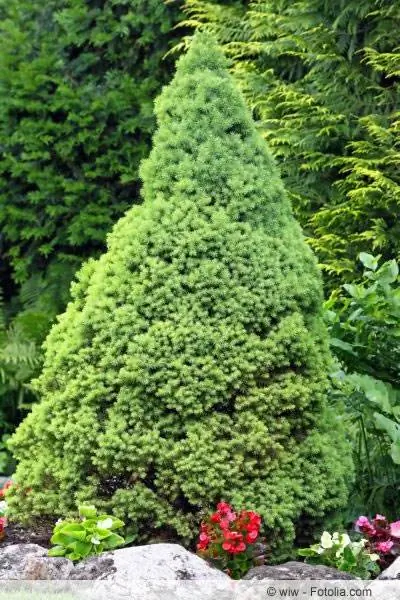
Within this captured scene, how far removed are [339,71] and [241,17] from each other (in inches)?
55.4

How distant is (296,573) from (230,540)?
0.83 feet

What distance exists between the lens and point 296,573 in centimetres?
309

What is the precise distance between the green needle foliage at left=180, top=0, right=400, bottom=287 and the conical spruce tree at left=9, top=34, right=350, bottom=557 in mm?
2381

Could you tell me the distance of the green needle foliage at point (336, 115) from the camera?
20.1 ft

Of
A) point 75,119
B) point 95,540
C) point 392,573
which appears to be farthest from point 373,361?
point 75,119

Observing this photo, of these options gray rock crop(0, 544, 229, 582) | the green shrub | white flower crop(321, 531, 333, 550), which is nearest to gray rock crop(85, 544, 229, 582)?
gray rock crop(0, 544, 229, 582)

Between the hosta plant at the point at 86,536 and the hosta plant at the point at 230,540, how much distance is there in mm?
305

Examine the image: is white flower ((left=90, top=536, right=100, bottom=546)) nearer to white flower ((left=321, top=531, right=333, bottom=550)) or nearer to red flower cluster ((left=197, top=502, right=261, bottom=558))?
red flower cluster ((left=197, top=502, right=261, bottom=558))

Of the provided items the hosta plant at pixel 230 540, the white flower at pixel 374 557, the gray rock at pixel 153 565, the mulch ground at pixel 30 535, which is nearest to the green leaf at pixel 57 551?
the gray rock at pixel 153 565

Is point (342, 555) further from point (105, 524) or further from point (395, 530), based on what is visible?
point (105, 524)

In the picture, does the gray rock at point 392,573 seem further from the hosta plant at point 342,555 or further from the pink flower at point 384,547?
the pink flower at point 384,547

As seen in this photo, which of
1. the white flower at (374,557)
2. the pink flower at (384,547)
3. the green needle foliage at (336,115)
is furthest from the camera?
the green needle foliage at (336,115)

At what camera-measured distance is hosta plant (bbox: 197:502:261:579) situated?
3.21m

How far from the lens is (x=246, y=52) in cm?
704
